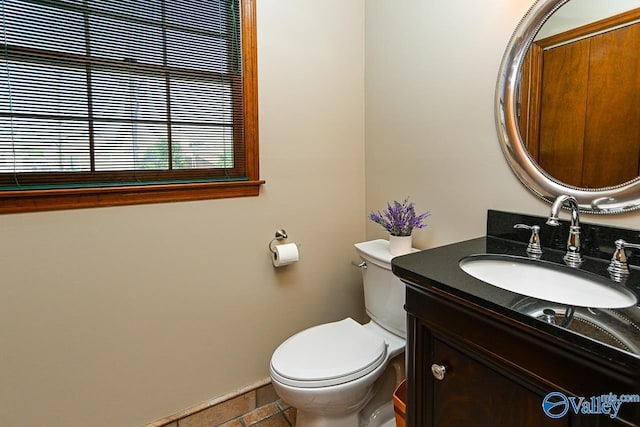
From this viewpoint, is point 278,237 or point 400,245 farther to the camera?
point 278,237

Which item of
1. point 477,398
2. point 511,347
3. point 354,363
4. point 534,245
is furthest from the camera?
point 354,363

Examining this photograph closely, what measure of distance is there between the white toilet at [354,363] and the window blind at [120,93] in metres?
0.79

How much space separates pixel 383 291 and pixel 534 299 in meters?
0.88

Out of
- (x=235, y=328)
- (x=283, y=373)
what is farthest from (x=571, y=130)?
(x=235, y=328)

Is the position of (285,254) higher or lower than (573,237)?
lower

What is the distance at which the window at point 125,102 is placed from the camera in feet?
4.39

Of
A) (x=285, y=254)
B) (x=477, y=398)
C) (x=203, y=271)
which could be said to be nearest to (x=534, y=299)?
(x=477, y=398)

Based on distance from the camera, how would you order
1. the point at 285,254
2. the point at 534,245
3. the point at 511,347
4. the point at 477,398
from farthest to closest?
the point at 285,254
the point at 534,245
the point at 477,398
the point at 511,347

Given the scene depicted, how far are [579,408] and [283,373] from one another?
37.9 inches

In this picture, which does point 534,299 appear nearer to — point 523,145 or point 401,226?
point 523,145

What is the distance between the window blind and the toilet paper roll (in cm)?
39

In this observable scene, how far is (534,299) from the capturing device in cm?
86

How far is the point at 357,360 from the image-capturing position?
58.4 inches

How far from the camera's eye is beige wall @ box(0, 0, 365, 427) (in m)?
1.42
